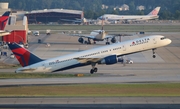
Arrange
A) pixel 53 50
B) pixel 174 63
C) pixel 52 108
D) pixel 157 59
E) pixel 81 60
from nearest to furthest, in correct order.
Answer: pixel 52 108, pixel 81 60, pixel 174 63, pixel 157 59, pixel 53 50

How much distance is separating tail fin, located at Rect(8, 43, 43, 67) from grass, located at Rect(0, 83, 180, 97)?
26.2 feet

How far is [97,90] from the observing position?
6069cm

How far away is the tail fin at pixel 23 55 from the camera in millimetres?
69312

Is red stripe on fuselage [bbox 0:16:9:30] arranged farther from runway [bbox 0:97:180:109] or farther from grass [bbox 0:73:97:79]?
runway [bbox 0:97:180:109]

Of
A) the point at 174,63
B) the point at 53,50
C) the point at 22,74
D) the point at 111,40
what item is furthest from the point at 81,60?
the point at 111,40

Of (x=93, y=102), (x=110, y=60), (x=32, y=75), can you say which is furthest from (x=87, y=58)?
(x=93, y=102)

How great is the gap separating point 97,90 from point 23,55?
1441cm

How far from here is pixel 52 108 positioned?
47.5m

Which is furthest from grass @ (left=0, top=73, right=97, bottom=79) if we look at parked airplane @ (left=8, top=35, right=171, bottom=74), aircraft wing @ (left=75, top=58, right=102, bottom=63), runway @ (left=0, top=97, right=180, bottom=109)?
runway @ (left=0, top=97, right=180, bottom=109)

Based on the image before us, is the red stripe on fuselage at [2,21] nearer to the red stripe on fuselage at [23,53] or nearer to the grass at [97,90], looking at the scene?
the red stripe on fuselage at [23,53]

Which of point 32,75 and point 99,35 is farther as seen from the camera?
point 99,35

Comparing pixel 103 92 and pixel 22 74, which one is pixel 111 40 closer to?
pixel 22 74

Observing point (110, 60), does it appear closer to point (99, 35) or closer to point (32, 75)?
point (32, 75)

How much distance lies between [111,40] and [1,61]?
1842 inches
